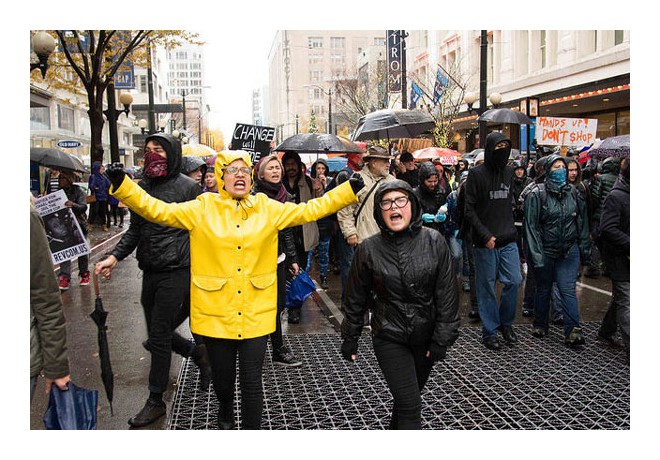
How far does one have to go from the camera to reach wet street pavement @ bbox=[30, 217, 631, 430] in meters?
4.75

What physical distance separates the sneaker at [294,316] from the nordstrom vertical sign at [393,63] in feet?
121

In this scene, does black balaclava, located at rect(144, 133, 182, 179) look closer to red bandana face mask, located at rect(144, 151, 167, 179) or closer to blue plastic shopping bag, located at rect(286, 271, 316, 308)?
red bandana face mask, located at rect(144, 151, 167, 179)

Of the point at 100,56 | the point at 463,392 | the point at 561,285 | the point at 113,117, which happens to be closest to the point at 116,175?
the point at 463,392

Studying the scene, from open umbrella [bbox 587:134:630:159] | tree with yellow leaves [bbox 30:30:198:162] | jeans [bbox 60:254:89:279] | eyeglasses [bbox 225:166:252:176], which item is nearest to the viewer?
eyeglasses [bbox 225:166:252:176]

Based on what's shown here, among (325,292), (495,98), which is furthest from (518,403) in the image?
(495,98)

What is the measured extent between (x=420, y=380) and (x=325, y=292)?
5.72m

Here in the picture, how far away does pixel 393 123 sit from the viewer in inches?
383

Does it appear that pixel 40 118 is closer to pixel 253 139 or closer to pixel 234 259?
pixel 253 139

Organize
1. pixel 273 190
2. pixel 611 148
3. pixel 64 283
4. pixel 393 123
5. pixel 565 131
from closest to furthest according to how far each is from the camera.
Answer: pixel 273 190 → pixel 393 123 → pixel 64 283 → pixel 611 148 → pixel 565 131

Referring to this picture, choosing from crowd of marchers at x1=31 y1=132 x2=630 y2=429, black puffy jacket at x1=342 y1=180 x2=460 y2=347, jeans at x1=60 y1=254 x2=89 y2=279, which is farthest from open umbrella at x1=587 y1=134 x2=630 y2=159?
jeans at x1=60 y1=254 x2=89 y2=279

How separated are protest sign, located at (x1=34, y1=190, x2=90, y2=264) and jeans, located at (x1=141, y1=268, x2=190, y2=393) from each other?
4.68 meters

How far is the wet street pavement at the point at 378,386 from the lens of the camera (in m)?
4.75

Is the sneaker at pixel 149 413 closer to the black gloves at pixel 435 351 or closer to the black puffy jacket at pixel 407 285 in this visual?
the black puffy jacket at pixel 407 285

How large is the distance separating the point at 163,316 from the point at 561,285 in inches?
156
